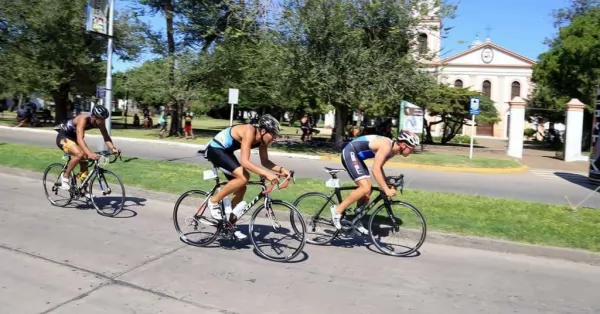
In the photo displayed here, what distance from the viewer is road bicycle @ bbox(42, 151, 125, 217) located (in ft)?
26.1

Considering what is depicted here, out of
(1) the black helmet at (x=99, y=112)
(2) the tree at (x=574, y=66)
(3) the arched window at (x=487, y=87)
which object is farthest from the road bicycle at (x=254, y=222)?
A: (3) the arched window at (x=487, y=87)

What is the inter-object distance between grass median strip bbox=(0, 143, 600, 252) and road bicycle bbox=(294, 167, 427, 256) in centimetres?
91

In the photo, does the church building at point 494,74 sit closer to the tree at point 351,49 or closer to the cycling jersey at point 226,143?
the tree at point 351,49

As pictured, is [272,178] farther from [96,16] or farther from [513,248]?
[96,16]

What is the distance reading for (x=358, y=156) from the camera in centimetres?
651

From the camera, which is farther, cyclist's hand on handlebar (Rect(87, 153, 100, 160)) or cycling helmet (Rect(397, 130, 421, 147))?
cyclist's hand on handlebar (Rect(87, 153, 100, 160))

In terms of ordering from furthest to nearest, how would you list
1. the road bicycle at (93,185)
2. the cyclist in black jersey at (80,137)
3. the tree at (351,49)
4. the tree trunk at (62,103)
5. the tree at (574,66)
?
the tree trunk at (62,103) → the tree at (574,66) → the tree at (351,49) → the road bicycle at (93,185) → the cyclist in black jersey at (80,137)

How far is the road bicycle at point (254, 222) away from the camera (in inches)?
230

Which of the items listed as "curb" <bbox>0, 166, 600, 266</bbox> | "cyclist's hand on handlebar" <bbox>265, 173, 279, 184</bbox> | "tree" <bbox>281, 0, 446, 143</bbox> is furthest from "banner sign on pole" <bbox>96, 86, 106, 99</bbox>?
"curb" <bbox>0, 166, 600, 266</bbox>

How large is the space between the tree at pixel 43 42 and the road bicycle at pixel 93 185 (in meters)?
22.6

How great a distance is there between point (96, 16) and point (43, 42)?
17.9 m

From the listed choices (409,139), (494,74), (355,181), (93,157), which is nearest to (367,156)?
(355,181)

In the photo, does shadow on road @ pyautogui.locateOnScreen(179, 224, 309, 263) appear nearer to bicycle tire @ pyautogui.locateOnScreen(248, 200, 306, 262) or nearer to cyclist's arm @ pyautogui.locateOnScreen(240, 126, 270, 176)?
bicycle tire @ pyautogui.locateOnScreen(248, 200, 306, 262)

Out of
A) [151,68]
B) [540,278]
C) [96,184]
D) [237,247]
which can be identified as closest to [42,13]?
[151,68]
